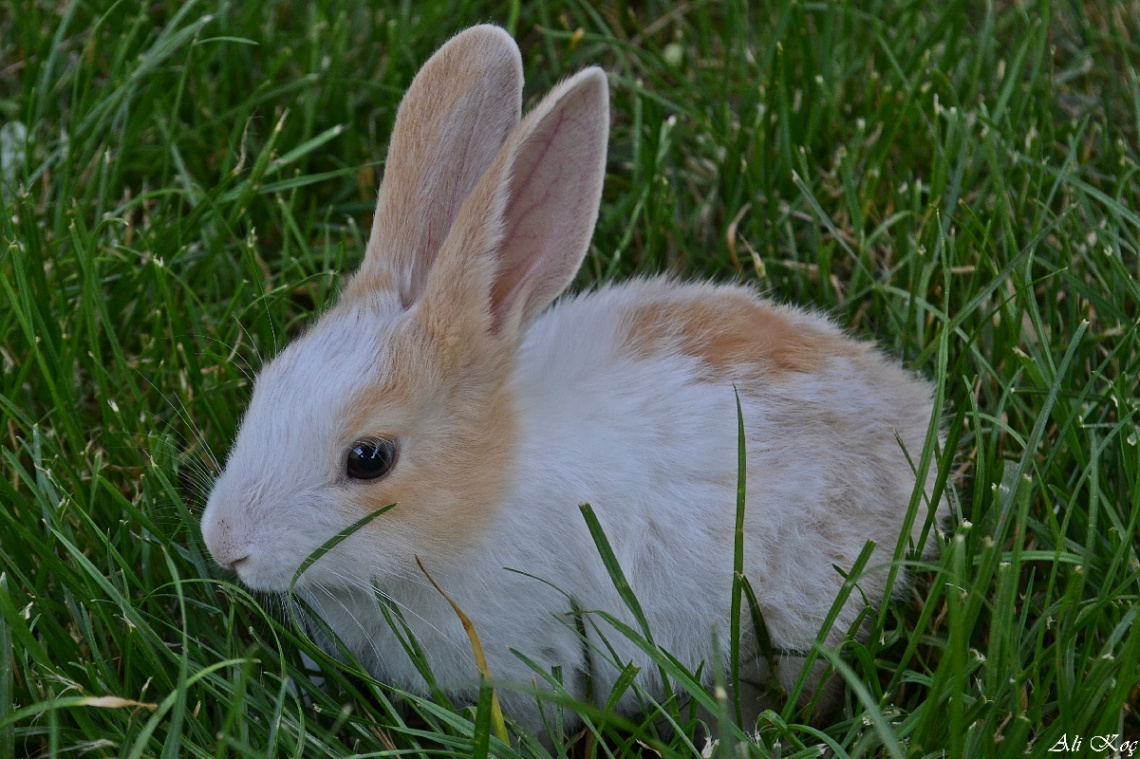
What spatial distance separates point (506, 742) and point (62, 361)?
5.23 ft

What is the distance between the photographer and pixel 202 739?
2.64 meters

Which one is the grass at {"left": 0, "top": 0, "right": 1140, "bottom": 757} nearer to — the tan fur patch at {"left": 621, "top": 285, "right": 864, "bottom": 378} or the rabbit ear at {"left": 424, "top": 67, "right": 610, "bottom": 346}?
the tan fur patch at {"left": 621, "top": 285, "right": 864, "bottom": 378}

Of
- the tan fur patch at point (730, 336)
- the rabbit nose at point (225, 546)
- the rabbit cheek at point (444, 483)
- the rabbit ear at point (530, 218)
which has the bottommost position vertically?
the rabbit nose at point (225, 546)

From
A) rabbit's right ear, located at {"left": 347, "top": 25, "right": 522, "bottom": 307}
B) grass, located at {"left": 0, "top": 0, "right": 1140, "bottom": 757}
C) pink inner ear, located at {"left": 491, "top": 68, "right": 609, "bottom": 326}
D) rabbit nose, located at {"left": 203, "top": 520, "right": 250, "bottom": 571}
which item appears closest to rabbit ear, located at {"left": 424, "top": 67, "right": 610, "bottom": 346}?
pink inner ear, located at {"left": 491, "top": 68, "right": 609, "bottom": 326}

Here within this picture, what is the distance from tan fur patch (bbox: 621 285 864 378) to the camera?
313 cm

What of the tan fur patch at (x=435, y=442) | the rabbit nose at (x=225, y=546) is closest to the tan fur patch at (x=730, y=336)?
the tan fur patch at (x=435, y=442)

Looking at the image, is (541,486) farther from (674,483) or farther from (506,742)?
(506,742)

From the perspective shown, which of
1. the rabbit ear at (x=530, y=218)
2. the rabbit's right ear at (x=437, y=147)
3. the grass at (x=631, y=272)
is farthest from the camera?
the rabbit's right ear at (x=437, y=147)

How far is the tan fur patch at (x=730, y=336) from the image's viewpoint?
313 centimetres

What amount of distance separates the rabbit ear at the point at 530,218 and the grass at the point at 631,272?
2.55 feet

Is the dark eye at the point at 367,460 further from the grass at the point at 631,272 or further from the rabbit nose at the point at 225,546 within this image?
the grass at the point at 631,272

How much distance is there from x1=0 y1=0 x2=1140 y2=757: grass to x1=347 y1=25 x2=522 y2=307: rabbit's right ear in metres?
0.49

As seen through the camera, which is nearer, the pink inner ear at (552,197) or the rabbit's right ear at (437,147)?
the pink inner ear at (552,197)

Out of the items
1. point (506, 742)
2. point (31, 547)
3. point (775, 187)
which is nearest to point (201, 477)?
point (31, 547)
